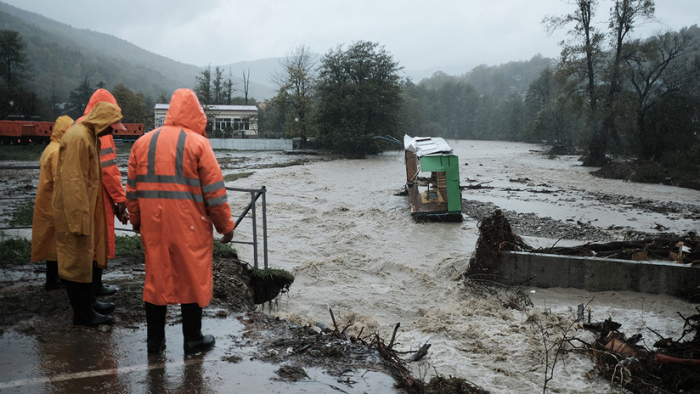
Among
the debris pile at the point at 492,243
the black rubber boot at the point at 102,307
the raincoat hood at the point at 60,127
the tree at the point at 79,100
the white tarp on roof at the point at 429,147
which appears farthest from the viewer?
the tree at the point at 79,100

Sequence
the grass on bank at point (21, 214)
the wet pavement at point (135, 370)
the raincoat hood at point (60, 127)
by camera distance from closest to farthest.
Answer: the wet pavement at point (135, 370)
the raincoat hood at point (60, 127)
the grass on bank at point (21, 214)

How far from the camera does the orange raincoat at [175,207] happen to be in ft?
11.7

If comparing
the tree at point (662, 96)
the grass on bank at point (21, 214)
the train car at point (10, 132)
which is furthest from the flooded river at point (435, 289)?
the train car at point (10, 132)

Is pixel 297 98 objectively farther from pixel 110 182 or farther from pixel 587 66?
pixel 110 182

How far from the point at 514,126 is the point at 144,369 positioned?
349 feet

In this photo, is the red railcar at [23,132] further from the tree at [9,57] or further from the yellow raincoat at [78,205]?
the yellow raincoat at [78,205]

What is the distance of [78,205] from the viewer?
401 centimetres

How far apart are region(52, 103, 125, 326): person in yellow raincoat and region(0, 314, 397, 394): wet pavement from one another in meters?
0.31

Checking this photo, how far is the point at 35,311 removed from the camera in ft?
14.9

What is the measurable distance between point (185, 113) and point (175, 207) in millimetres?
768

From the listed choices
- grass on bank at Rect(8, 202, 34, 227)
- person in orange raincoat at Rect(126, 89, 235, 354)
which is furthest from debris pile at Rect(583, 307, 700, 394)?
grass on bank at Rect(8, 202, 34, 227)

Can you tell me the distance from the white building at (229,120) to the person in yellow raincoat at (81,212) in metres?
60.7

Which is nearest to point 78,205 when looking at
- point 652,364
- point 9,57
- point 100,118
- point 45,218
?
point 100,118

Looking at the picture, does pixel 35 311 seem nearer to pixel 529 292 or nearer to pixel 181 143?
pixel 181 143
